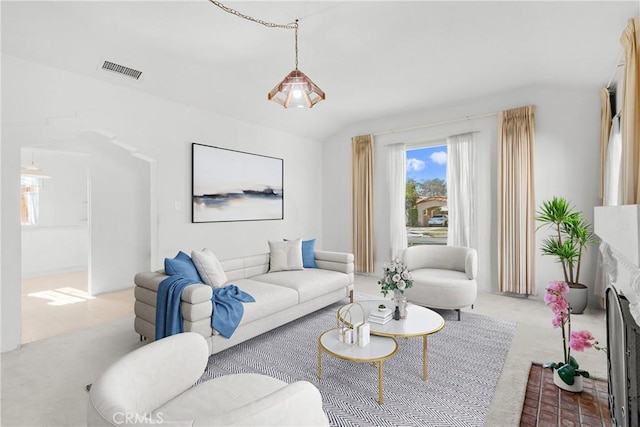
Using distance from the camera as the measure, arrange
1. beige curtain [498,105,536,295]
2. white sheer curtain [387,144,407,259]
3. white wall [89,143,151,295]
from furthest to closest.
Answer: white sheer curtain [387,144,407,259]
white wall [89,143,151,295]
beige curtain [498,105,536,295]

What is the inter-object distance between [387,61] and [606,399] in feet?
11.8

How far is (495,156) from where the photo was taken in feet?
15.5

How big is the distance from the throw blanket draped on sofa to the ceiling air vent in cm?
234

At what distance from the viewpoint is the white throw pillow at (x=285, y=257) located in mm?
4141

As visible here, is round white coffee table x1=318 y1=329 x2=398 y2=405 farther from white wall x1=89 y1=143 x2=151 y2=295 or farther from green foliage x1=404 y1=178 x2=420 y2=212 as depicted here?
white wall x1=89 y1=143 x2=151 y2=295

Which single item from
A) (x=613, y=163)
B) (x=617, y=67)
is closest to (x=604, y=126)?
(x=613, y=163)

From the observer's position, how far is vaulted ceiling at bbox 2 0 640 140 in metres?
2.75

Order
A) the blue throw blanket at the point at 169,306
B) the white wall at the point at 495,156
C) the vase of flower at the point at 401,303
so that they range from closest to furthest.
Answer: the blue throw blanket at the point at 169,306 → the vase of flower at the point at 401,303 → the white wall at the point at 495,156

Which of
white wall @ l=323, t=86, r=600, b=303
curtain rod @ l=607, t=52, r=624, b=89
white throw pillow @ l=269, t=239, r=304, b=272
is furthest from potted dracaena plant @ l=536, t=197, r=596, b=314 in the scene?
white throw pillow @ l=269, t=239, r=304, b=272

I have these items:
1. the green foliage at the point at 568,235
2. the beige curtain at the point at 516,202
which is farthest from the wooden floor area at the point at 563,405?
the beige curtain at the point at 516,202

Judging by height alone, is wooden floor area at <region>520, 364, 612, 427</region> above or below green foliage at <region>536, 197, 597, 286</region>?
below

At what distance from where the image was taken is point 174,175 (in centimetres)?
430

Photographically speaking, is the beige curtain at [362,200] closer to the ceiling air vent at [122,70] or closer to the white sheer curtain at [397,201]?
the white sheer curtain at [397,201]

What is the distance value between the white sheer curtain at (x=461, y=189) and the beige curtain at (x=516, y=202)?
1.30ft
